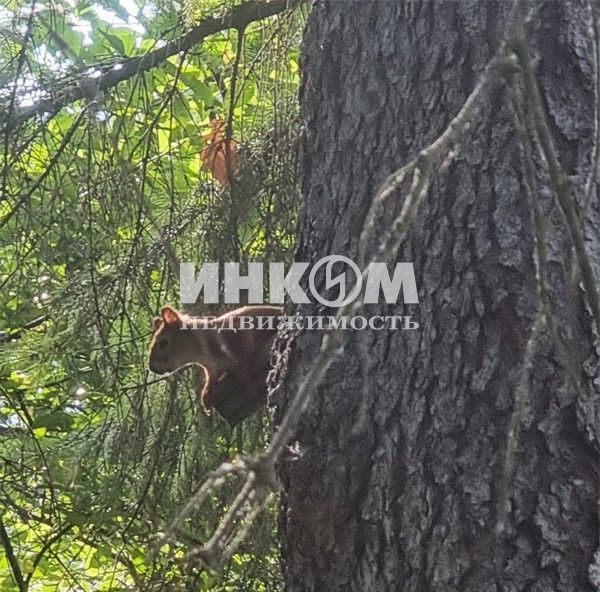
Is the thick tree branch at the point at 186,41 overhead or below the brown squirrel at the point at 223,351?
overhead

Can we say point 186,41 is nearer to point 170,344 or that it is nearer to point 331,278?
point 170,344

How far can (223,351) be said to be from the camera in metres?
2.86

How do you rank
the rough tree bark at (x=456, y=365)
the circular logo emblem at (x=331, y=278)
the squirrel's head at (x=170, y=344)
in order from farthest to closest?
the squirrel's head at (x=170, y=344), the circular logo emblem at (x=331, y=278), the rough tree bark at (x=456, y=365)

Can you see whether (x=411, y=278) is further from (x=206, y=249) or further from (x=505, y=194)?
(x=206, y=249)

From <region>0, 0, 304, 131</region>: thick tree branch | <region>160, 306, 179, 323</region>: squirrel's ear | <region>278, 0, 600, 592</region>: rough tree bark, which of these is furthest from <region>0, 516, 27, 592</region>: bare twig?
<region>278, 0, 600, 592</region>: rough tree bark

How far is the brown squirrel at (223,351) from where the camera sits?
2619mm

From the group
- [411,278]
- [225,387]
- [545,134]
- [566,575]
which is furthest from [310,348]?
[225,387]

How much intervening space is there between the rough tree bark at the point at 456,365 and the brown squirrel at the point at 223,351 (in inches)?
49.3

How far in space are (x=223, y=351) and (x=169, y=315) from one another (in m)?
0.22

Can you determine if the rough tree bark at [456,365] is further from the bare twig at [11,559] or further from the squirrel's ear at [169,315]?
the bare twig at [11,559]

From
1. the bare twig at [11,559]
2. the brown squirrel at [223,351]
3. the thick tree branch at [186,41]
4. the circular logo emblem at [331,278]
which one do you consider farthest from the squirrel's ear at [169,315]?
the circular logo emblem at [331,278]

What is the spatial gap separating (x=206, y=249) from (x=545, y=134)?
59.4 inches

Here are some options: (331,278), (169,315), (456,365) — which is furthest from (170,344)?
(456,365)

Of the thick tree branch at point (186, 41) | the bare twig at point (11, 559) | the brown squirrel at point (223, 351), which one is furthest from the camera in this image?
the bare twig at point (11, 559)
